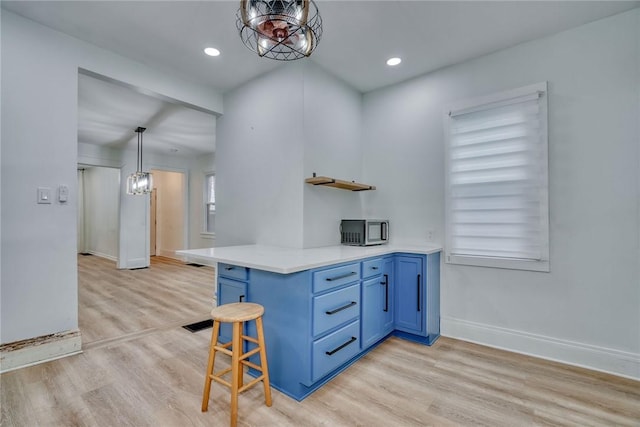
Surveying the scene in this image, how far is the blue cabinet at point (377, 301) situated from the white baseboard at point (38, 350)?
2.39 metres

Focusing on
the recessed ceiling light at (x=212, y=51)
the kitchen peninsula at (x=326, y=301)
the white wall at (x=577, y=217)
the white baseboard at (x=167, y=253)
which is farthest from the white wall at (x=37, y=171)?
the white baseboard at (x=167, y=253)

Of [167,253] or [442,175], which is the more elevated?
[442,175]

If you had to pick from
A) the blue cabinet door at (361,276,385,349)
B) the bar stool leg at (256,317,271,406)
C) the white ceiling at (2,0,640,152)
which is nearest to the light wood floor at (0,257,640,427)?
the bar stool leg at (256,317,271,406)

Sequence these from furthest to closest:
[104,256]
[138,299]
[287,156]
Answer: [104,256], [138,299], [287,156]

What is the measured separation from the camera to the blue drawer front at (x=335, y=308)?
1.96 metres

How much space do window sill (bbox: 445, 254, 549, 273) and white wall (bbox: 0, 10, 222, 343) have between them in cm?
343

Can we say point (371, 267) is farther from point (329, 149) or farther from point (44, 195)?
point (44, 195)

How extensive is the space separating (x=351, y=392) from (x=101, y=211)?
8716 mm

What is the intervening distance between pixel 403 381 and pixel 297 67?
2.80 m

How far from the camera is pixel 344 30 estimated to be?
246 centimetres

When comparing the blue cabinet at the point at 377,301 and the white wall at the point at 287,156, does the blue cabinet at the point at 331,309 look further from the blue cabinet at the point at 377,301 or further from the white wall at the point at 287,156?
the white wall at the point at 287,156

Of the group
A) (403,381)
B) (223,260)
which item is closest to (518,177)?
(403,381)

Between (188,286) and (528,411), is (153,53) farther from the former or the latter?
(528,411)

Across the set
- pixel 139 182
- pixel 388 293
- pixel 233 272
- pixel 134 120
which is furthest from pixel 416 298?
pixel 139 182
